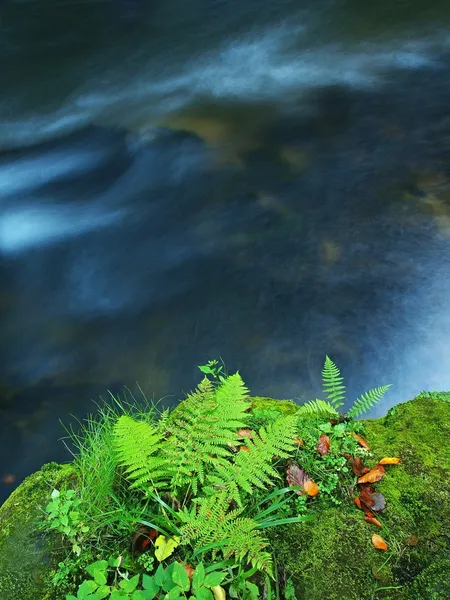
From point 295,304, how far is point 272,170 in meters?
2.47

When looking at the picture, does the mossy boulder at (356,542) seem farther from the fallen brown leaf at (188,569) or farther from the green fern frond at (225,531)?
the fallen brown leaf at (188,569)

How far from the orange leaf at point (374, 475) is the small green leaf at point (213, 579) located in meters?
0.92

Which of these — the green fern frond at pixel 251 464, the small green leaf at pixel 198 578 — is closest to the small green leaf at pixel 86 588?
the small green leaf at pixel 198 578

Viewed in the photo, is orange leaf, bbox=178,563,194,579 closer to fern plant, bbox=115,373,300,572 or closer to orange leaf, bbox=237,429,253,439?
fern plant, bbox=115,373,300,572

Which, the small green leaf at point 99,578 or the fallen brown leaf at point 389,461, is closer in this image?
the small green leaf at point 99,578

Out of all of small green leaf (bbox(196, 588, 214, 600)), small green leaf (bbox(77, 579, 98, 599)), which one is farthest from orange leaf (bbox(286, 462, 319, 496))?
small green leaf (bbox(77, 579, 98, 599))

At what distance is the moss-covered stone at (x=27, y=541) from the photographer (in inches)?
92.7

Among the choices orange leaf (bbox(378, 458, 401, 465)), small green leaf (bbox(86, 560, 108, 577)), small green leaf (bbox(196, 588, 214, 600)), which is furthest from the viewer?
orange leaf (bbox(378, 458, 401, 465))

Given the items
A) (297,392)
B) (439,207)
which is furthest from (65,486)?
(439,207)

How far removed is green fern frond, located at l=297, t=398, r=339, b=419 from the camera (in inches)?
113

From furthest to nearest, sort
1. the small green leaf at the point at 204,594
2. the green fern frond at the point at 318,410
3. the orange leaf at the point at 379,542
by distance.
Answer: the green fern frond at the point at 318,410
the orange leaf at the point at 379,542
the small green leaf at the point at 204,594

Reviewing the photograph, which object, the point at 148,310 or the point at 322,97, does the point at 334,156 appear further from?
the point at 148,310

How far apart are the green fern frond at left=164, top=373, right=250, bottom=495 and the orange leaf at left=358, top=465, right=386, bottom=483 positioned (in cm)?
68

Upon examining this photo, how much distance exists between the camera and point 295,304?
5.80m
